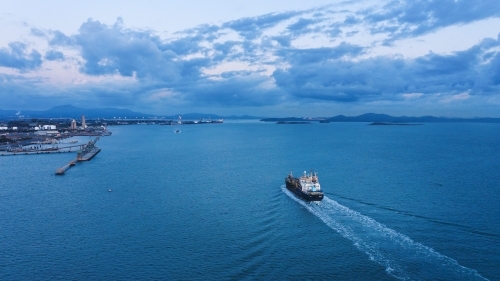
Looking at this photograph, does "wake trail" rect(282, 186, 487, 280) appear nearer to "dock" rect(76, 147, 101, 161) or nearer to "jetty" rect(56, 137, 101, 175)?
"jetty" rect(56, 137, 101, 175)

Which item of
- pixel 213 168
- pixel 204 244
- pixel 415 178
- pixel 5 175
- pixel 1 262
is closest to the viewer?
pixel 1 262

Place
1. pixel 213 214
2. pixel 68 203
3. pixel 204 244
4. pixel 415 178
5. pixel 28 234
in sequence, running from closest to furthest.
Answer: pixel 204 244
pixel 28 234
pixel 213 214
pixel 68 203
pixel 415 178

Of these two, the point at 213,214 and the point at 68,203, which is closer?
the point at 213,214

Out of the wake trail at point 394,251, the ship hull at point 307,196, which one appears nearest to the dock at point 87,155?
the ship hull at point 307,196

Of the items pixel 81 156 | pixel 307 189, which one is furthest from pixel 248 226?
pixel 81 156

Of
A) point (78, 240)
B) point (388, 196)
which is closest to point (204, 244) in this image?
point (78, 240)

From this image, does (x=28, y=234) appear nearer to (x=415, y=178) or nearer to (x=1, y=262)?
(x=1, y=262)

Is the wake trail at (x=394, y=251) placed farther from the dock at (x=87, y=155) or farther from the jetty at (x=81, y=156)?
the dock at (x=87, y=155)
